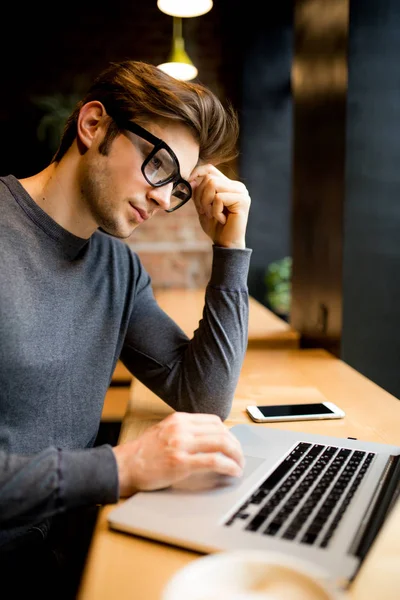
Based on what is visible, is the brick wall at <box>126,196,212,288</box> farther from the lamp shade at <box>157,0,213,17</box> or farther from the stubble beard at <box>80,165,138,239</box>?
the stubble beard at <box>80,165,138,239</box>

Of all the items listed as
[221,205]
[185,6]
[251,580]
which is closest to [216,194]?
[221,205]

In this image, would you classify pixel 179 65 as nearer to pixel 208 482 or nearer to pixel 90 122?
pixel 90 122

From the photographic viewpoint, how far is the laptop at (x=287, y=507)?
602mm

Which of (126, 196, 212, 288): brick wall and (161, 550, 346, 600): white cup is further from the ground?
(126, 196, 212, 288): brick wall

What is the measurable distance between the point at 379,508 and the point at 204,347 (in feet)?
1.78

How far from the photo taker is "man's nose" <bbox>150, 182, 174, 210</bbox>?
1125 mm

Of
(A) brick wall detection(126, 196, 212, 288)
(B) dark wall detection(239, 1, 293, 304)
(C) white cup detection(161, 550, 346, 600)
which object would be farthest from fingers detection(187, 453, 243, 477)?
(A) brick wall detection(126, 196, 212, 288)

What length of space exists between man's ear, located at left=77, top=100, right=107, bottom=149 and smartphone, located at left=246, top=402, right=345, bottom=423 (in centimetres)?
65

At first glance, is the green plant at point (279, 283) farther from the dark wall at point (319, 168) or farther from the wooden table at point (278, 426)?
the wooden table at point (278, 426)

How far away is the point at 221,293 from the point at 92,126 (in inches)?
17.2

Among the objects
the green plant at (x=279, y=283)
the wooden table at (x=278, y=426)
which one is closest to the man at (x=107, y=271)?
the wooden table at (x=278, y=426)

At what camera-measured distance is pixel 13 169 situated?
4.58m

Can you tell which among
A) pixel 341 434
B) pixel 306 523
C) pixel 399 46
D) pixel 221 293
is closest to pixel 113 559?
pixel 306 523

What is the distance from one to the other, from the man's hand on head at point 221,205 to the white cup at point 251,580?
855 mm
